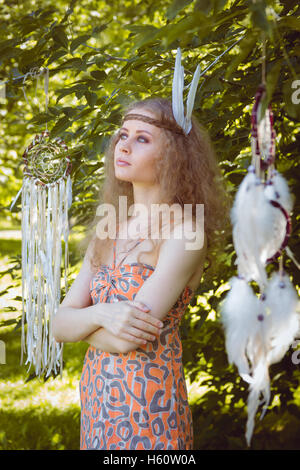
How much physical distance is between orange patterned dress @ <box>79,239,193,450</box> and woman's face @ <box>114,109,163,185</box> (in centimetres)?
27

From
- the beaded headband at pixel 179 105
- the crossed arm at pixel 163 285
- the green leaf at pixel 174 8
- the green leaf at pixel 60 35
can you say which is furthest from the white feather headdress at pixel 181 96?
the green leaf at pixel 60 35

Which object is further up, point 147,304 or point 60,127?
point 60,127

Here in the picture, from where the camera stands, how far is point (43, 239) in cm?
180

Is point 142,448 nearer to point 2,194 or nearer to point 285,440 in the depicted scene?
point 285,440

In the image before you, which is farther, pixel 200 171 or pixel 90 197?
pixel 90 197

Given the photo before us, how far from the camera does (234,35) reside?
5.18ft

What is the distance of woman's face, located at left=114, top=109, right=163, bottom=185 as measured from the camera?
149 centimetres

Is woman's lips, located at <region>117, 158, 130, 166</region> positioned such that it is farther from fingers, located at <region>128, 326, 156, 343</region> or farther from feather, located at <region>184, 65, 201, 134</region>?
fingers, located at <region>128, 326, 156, 343</region>

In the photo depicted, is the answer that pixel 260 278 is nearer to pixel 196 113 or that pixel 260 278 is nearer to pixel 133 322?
pixel 133 322

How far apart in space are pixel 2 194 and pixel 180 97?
2.88 metres

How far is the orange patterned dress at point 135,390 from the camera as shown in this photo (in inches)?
53.8
